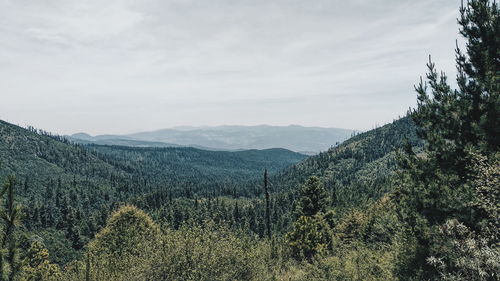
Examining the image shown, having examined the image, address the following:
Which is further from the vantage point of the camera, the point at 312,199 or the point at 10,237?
the point at 312,199

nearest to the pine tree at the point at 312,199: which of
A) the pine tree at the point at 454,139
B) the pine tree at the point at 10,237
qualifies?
the pine tree at the point at 454,139

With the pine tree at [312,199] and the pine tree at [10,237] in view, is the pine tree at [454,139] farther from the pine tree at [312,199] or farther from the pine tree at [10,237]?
the pine tree at [312,199]

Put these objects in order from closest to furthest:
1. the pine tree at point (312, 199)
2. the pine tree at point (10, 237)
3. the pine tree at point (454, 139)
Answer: the pine tree at point (10, 237) → the pine tree at point (454, 139) → the pine tree at point (312, 199)

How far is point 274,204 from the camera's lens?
152 meters

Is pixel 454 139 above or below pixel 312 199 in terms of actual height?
above

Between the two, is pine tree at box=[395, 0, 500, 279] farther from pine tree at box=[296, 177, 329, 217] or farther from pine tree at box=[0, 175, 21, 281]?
pine tree at box=[296, 177, 329, 217]

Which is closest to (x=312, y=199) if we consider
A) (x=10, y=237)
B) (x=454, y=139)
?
(x=454, y=139)

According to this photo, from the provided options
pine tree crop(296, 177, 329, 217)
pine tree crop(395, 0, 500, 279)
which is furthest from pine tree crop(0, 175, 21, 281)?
pine tree crop(296, 177, 329, 217)

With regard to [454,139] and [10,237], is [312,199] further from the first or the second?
[10,237]

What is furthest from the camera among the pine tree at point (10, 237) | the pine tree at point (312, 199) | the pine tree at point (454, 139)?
the pine tree at point (312, 199)

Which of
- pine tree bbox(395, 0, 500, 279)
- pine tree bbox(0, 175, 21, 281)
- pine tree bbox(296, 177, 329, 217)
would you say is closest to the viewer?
pine tree bbox(0, 175, 21, 281)

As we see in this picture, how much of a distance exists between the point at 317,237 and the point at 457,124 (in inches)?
1291

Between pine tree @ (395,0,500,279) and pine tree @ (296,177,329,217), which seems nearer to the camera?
pine tree @ (395,0,500,279)

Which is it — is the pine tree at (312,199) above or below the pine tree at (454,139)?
below
